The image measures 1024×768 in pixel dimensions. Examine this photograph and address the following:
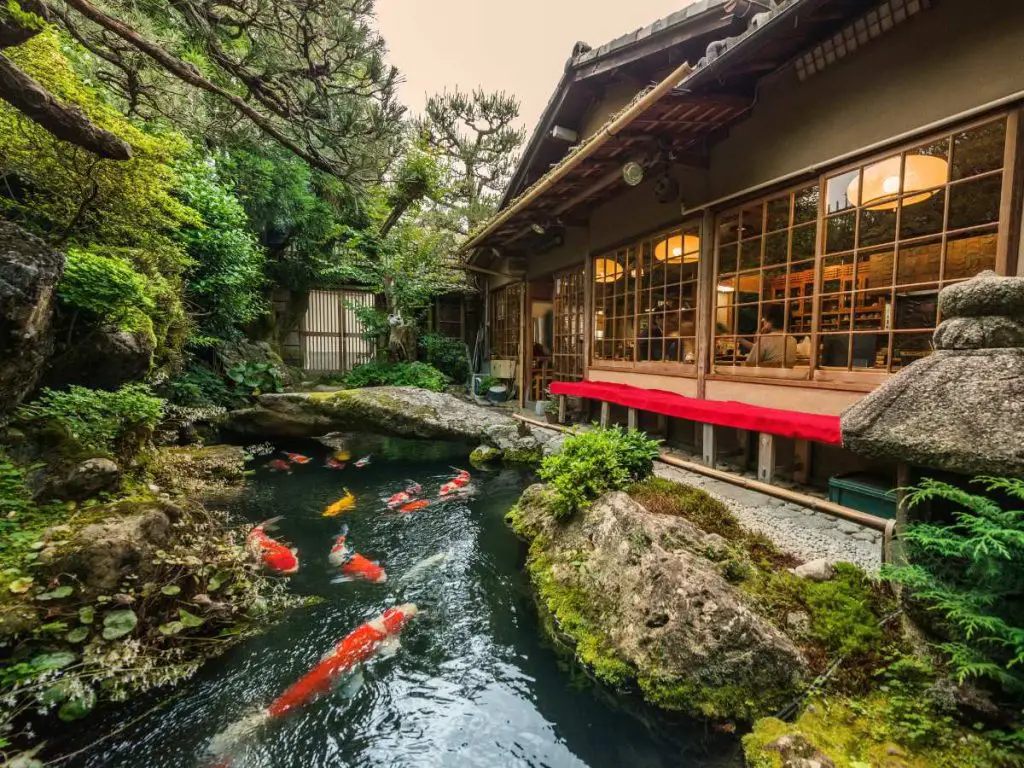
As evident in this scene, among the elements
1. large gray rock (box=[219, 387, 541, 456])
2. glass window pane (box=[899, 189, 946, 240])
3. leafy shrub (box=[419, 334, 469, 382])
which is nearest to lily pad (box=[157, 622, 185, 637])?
large gray rock (box=[219, 387, 541, 456])

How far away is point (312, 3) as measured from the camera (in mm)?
5238

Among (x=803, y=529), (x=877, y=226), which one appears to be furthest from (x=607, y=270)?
(x=803, y=529)

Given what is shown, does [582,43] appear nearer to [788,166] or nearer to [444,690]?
[788,166]

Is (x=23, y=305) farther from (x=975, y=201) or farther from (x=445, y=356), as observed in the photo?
(x=445, y=356)

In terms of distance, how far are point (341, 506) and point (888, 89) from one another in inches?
336

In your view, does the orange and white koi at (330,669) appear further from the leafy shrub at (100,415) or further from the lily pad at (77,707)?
the leafy shrub at (100,415)

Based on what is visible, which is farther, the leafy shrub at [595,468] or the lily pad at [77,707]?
the leafy shrub at [595,468]

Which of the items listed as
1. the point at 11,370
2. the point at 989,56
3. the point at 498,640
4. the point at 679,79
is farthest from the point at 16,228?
the point at 989,56

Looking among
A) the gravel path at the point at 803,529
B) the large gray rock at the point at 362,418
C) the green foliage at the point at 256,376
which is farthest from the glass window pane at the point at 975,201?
the green foliage at the point at 256,376

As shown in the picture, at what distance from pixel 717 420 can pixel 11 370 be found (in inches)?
300

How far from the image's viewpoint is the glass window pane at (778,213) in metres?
5.52

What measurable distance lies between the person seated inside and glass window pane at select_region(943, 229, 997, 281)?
160 cm

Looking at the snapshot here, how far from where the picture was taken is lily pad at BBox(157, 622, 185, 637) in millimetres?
3368

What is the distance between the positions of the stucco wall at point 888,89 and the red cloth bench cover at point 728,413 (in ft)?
9.56
